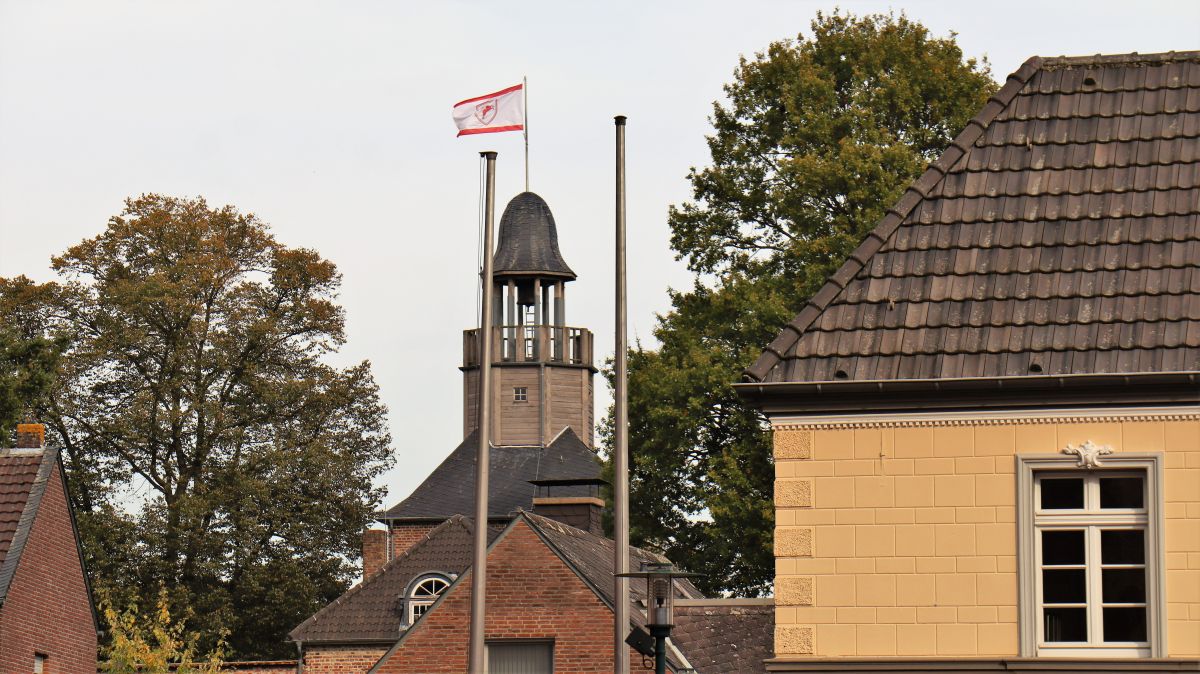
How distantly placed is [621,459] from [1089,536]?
10.2m

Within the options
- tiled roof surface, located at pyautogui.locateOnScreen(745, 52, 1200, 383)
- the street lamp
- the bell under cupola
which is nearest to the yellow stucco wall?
tiled roof surface, located at pyautogui.locateOnScreen(745, 52, 1200, 383)

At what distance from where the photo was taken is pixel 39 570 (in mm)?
33219

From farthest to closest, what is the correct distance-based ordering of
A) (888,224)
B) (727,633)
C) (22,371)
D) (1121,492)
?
(22,371)
(727,633)
(888,224)
(1121,492)

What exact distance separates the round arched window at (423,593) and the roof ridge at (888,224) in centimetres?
3285

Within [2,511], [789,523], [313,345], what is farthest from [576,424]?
[789,523]

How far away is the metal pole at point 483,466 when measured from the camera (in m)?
25.9

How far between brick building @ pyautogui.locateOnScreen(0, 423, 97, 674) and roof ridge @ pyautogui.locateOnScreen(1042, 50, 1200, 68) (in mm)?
19220

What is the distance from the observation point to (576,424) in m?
68.4

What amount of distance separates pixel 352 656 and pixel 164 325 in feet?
46.7

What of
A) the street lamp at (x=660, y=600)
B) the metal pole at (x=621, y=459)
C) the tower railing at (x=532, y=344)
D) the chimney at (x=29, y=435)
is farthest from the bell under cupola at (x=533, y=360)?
the street lamp at (x=660, y=600)

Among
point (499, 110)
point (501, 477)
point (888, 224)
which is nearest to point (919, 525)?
point (888, 224)

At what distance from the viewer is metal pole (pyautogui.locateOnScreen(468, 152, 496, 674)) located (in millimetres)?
25922

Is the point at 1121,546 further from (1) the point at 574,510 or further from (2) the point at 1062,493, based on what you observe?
(1) the point at 574,510

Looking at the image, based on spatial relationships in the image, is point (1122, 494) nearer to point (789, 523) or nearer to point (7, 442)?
point (789, 523)
